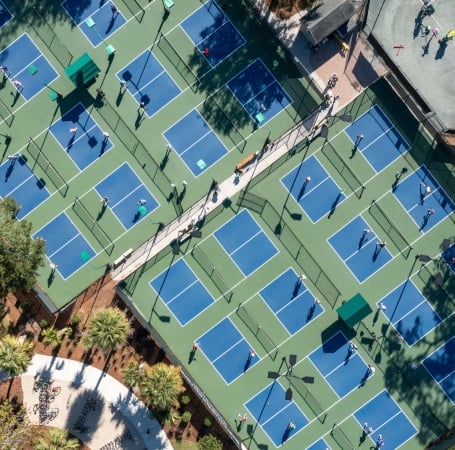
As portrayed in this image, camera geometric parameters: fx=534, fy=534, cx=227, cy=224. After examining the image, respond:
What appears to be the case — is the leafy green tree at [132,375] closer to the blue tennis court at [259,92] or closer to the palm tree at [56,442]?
the palm tree at [56,442]

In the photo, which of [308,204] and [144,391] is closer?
[144,391]

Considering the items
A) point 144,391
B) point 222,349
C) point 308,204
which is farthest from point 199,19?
point 144,391

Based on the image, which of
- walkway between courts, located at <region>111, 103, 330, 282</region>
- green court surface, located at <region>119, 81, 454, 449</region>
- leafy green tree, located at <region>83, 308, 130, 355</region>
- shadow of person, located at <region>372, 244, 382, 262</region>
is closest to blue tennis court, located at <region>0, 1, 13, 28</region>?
walkway between courts, located at <region>111, 103, 330, 282</region>

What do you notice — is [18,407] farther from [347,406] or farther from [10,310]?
[347,406]

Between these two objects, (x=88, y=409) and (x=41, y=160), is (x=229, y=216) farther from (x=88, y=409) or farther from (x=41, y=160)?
(x=88, y=409)

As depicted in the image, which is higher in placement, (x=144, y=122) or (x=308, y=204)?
(x=144, y=122)

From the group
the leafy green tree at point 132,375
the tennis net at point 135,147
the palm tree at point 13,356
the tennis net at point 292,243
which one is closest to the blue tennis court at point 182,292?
the tennis net at point 135,147

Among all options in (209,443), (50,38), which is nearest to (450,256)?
(209,443)
